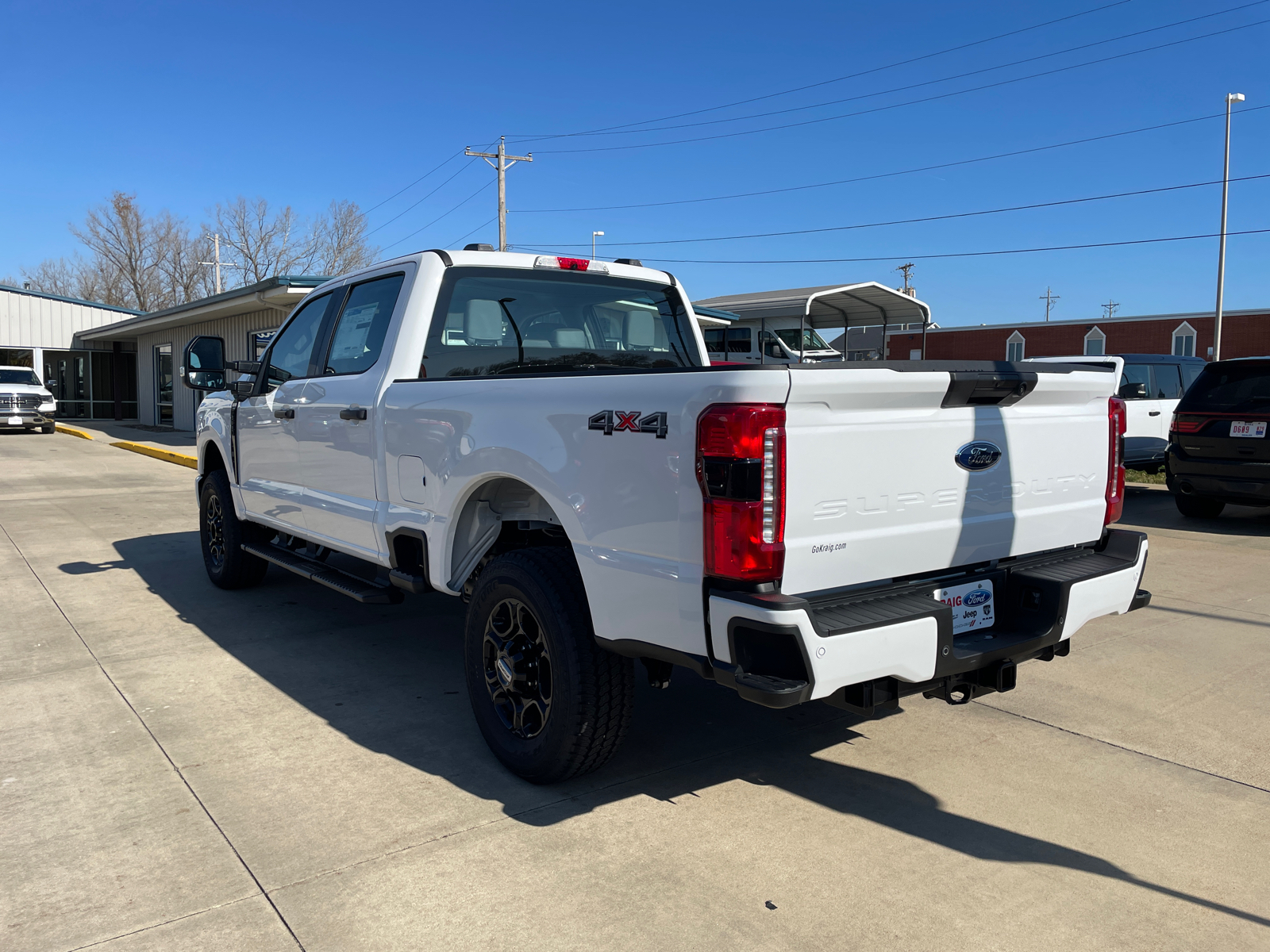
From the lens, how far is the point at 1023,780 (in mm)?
3740

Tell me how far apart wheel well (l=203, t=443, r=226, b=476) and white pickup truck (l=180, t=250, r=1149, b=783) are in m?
2.42

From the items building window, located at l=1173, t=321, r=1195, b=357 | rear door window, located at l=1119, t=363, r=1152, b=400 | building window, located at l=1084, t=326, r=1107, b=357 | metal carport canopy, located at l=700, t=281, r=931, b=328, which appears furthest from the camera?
building window, located at l=1084, t=326, r=1107, b=357

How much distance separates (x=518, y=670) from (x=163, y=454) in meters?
17.8

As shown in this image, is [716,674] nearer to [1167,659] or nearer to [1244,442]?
[1167,659]

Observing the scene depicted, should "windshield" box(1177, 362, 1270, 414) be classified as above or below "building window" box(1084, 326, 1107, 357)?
below

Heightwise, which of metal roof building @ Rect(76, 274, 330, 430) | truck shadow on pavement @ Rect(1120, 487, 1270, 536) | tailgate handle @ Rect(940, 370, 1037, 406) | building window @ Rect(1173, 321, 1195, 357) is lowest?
truck shadow on pavement @ Rect(1120, 487, 1270, 536)

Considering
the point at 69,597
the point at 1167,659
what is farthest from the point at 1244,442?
the point at 69,597

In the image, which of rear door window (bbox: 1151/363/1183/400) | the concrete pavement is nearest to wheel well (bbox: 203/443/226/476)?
the concrete pavement

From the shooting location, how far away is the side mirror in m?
6.21

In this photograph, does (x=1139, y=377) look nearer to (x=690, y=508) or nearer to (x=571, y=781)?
(x=571, y=781)

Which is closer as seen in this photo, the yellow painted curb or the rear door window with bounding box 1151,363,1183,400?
the rear door window with bounding box 1151,363,1183,400

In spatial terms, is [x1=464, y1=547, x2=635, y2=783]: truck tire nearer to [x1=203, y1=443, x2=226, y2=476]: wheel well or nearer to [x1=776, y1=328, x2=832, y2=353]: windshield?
[x1=203, y1=443, x2=226, y2=476]: wheel well

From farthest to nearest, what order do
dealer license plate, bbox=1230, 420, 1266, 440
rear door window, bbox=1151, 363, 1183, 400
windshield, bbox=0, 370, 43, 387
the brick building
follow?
the brick building → windshield, bbox=0, 370, 43, 387 → rear door window, bbox=1151, 363, 1183, 400 → dealer license plate, bbox=1230, 420, 1266, 440

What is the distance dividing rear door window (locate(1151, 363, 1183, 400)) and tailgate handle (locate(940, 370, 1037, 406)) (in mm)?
11959
